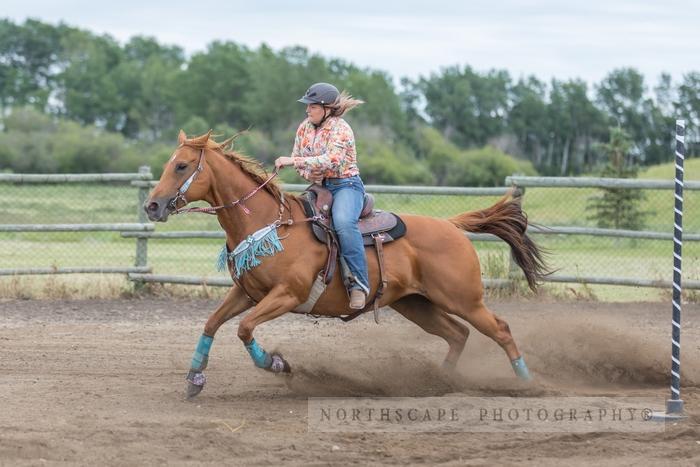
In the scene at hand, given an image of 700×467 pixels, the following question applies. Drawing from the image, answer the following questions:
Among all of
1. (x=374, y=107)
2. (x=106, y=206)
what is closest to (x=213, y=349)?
(x=106, y=206)

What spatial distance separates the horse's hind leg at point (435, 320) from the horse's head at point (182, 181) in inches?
86.8

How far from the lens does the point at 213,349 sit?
10.8 meters

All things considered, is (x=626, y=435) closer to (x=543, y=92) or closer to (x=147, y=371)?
(x=147, y=371)

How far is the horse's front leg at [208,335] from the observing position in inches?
324

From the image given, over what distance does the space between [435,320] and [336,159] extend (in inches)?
75.0

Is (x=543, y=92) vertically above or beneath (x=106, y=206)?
above

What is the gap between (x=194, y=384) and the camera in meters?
8.21

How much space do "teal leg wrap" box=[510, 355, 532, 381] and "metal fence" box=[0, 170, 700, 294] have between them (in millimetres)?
2251

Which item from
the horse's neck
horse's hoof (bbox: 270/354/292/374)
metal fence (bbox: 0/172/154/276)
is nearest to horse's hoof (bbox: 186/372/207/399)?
horse's hoof (bbox: 270/354/292/374)

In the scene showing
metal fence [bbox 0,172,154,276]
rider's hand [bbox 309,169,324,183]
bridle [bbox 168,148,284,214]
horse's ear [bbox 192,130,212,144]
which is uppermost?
horse's ear [bbox 192,130,212,144]

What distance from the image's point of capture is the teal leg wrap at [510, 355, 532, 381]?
28.8ft

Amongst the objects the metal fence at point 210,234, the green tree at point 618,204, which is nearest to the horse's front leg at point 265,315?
the metal fence at point 210,234

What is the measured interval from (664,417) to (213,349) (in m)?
4.94

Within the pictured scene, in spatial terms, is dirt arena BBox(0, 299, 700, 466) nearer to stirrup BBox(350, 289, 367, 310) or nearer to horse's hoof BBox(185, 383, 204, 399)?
horse's hoof BBox(185, 383, 204, 399)
